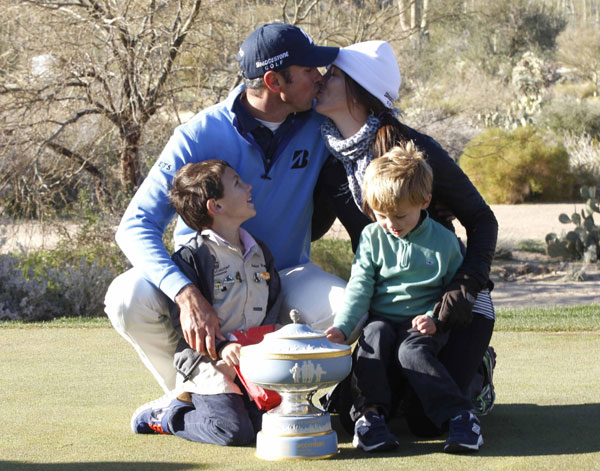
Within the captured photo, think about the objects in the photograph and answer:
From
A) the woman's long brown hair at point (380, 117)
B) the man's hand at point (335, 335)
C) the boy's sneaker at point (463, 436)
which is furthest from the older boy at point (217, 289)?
the boy's sneaker at point (463, 436)

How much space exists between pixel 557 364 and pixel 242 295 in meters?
2.03

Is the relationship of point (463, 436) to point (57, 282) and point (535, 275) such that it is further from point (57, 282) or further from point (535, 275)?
point (535, 275)

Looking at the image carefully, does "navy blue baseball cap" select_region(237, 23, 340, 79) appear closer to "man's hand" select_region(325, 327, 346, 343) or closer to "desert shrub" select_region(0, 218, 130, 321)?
"man's hand" select_region(325, 327, 346, 343)

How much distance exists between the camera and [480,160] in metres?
17.0

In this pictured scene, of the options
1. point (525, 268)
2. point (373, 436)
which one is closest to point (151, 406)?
point (373, 436)

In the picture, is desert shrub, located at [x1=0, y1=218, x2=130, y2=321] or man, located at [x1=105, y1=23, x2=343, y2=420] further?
desert shrub, located at [x1=0, y1=218, x2=130, y2=321]

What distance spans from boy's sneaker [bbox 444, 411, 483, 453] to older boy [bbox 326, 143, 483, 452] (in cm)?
6

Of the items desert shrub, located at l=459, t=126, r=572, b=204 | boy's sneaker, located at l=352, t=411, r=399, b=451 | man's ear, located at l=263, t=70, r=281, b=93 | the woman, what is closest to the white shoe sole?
boy's sneaker, located at l=352, t=411, r=399, b=451

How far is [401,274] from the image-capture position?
3.63 m

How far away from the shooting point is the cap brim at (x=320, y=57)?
4059 mm

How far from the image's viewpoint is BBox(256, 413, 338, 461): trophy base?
125 inches

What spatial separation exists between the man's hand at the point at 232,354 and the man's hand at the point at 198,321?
61mm

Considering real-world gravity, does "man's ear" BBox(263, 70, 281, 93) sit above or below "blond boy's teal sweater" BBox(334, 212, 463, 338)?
above

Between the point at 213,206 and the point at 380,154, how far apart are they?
2.32ft
